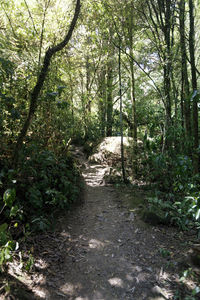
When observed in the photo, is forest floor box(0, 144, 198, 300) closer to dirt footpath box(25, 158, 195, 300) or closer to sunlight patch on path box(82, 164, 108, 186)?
dirt footpath box(25, 158, 195, 300)

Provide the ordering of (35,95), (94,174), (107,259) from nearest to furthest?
(107,259) < (35,95) < (94,174)

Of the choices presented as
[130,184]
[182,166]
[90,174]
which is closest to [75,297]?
[182,166]

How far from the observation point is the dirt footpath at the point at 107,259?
217 centimetres

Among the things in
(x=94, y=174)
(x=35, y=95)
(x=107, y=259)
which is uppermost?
(x=35, y=95)

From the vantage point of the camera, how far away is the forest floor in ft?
7.09

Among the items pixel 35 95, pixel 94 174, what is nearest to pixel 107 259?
pixel 35 95

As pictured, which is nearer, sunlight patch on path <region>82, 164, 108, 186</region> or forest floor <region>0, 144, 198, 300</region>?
forest floor <region>0, 144, 198, 300</region>

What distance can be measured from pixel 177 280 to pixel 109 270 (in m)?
0.81

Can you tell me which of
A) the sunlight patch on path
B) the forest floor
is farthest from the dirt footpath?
the sunlight patch on path

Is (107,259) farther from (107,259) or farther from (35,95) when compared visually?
(35,95)

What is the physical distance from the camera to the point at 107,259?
2.70 meters

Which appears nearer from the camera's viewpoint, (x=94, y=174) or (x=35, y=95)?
(x=35, y=95)

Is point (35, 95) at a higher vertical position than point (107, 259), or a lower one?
higher

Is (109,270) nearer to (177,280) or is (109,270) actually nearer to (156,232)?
(177,280)
